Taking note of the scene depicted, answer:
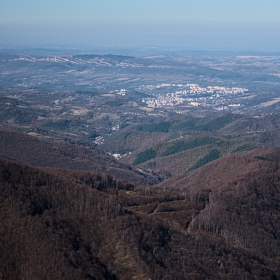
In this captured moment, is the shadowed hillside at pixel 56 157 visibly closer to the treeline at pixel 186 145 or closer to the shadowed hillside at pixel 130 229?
the treeline at pixel 186 145

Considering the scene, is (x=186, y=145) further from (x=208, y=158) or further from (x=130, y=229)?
(x=130, y=229)

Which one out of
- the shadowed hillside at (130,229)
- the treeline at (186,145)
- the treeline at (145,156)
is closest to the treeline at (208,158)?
the treeline at (186,145)

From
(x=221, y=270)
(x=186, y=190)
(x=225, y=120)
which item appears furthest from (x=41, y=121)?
(x=221, y=270)

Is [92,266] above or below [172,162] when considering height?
above

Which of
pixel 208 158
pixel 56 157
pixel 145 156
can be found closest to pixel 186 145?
pixel 145 156

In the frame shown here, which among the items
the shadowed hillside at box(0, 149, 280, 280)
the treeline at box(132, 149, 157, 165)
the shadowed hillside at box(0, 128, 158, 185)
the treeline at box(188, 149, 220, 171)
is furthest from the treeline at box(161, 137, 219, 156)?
the shadowed hillside at box(0, 149, 280, 280)

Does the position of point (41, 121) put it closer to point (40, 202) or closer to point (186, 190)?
point (186, 190)

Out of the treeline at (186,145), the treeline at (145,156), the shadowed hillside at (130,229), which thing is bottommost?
the treeline at (145,156)

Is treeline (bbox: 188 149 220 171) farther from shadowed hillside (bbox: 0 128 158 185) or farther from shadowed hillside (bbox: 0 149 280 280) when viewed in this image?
shadowed hillside (bbox: 0 149 280 280)

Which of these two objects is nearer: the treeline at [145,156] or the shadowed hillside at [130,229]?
the shadowed hillside at [130,229]
